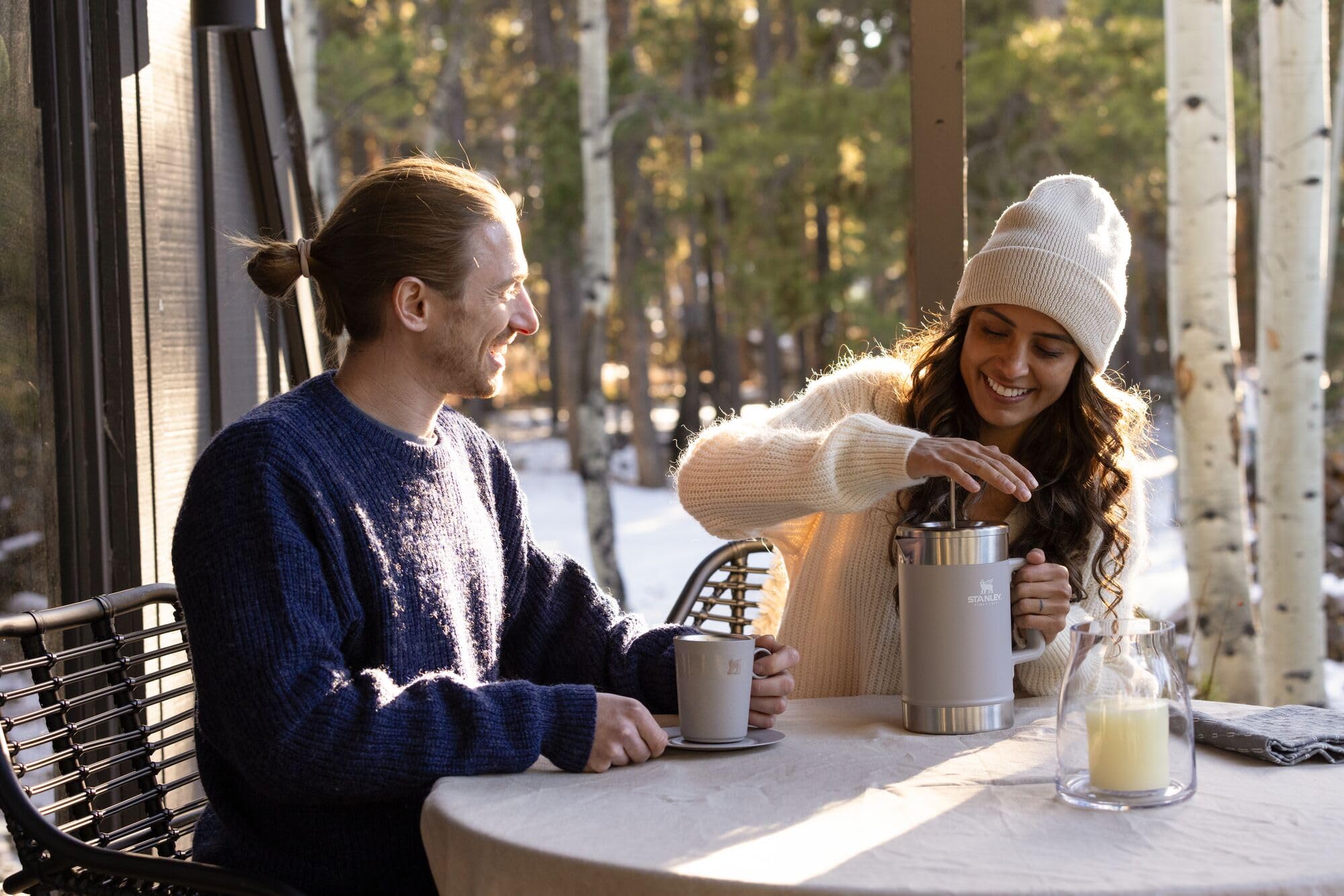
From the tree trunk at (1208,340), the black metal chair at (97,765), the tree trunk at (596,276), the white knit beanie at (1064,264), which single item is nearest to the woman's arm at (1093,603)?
the white knit beanie at (1064,264)

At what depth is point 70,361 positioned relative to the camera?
9.07 feet

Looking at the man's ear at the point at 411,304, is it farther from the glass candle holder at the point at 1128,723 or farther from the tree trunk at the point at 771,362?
the tree trunk at the point at 771,362

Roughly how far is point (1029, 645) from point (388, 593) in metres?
0.89

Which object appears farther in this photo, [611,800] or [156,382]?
[156,382]

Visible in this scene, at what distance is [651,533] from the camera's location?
13758 mm

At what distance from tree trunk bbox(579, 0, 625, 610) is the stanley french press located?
7.55m

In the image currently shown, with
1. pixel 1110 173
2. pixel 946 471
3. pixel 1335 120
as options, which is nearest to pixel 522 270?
pixel 946 471

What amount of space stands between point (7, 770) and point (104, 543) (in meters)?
1.14

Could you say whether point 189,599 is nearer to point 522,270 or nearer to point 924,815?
point 522,270

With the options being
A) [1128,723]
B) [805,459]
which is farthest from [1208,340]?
[1128,723]

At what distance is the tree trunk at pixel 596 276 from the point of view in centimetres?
939

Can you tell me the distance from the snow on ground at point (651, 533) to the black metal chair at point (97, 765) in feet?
11.4

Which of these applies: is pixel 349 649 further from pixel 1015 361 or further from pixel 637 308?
pixel 637 308

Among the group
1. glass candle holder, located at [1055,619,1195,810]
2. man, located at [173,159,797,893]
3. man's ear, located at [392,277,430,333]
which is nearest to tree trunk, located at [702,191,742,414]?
man, located at [173,159,797,893]
